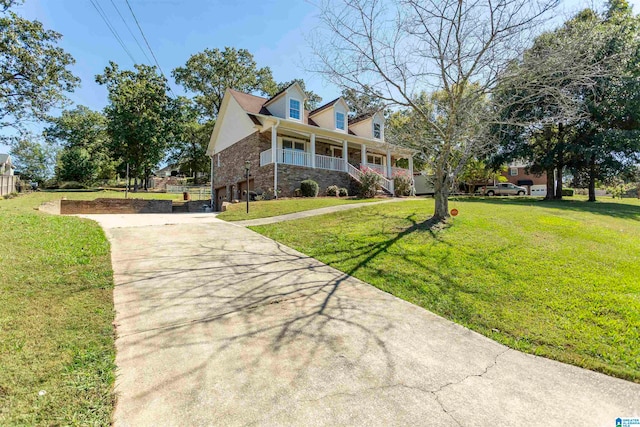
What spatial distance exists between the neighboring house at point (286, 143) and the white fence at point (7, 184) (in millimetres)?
12819

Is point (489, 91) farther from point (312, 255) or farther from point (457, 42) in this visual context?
point (312, 255)

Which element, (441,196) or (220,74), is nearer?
Result: (441,196)

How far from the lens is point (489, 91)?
749 centimetres

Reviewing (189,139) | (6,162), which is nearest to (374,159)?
(189,139)

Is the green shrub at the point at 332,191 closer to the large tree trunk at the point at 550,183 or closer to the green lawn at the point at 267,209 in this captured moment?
the green lawn at the point at 267,209

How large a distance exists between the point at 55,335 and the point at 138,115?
102 ft

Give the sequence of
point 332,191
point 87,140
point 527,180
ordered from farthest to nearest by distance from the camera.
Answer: point 527,180 → point 87,140 → point 332,191

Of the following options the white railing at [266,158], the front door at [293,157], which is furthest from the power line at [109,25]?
the front door at [293,157]

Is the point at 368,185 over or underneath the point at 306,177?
underneath

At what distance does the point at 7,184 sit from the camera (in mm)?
19625

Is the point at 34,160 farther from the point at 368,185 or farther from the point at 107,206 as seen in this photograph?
the point at 368,185

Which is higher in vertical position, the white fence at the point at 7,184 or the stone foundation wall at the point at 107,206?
the white fence at the point at 7,184

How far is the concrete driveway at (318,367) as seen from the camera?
2.20m

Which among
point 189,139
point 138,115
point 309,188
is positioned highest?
point 138,115
